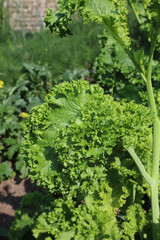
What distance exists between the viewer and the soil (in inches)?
133

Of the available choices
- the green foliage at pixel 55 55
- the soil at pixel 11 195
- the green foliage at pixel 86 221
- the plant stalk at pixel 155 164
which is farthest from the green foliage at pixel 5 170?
the plant stalk at pixel 155 164

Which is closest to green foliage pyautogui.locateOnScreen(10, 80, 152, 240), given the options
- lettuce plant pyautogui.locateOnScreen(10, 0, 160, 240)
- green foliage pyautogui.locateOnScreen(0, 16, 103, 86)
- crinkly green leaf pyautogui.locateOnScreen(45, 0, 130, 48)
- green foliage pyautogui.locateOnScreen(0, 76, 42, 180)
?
lettuce plant pyautogui.locateOnScreen(10, 0, 160, 240)

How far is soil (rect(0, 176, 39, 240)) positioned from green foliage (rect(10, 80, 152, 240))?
51.8 inches

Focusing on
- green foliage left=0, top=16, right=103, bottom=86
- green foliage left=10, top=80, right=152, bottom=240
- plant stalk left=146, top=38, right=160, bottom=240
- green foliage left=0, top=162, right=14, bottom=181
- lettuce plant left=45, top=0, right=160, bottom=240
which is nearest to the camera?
green foliage left=10, top=80, right=152, bottom=240

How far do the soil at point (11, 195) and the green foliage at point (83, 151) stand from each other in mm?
1316

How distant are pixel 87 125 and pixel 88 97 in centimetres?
23

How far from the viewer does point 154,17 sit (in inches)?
66.6

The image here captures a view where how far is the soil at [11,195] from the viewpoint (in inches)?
133

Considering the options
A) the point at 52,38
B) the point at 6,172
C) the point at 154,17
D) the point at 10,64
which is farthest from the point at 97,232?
the point at 52,38

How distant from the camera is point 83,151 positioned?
1.64 metres

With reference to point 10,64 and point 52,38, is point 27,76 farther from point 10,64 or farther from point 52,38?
point 52,38

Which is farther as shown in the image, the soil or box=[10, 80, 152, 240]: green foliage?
the soil

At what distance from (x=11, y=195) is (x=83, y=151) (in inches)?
96.3

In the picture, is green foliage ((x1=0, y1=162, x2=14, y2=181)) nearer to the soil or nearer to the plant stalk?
the soil
